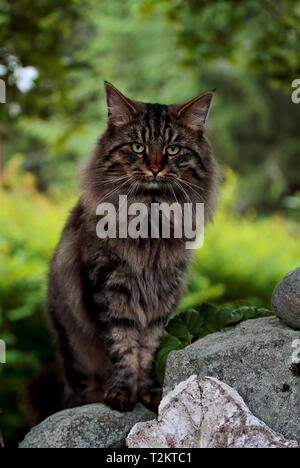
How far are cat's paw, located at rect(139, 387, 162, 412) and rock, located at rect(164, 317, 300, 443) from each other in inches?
9.0

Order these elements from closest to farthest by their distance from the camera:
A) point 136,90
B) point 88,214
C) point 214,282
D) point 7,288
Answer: point 88,214, point 7,288, point 214,282, point 136,90

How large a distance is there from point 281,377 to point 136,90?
12490 millimetres

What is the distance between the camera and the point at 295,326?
2082mm

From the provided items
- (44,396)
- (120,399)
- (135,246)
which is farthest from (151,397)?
(44,396)

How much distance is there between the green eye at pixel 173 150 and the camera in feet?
7.72

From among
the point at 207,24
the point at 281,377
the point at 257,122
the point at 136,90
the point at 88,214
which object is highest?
the point at 136,90

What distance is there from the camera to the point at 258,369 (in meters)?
1.98

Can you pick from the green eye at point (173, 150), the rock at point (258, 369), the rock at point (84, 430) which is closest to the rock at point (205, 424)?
the rock at point (258, 369)

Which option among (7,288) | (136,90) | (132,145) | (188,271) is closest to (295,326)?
(188,271)

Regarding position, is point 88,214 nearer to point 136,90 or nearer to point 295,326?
point 295,326

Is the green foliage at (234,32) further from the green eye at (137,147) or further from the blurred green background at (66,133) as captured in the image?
the green eye at (137,147)

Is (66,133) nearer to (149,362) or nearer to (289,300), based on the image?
(149,362)

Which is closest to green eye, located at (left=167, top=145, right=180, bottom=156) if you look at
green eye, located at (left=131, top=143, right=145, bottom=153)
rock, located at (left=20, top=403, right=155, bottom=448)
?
green eye, located at (left=131, top=143, right=145, bottom=153)

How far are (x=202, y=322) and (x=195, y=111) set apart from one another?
1064 mm
